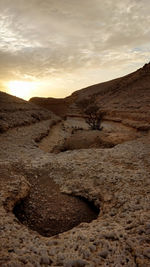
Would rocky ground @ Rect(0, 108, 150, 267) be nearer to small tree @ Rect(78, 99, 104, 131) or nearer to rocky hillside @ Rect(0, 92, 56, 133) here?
rocky hillside @ Rect(0, 92, 56, 133)

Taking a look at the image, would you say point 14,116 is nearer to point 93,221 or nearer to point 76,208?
point 76,208

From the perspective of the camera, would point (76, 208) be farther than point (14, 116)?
No

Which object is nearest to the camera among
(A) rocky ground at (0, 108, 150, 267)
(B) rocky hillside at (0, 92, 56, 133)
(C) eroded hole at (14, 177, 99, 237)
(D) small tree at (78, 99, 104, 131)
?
(A) rocky ground at (0, 108, 150, 267)

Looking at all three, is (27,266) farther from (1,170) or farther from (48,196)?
(1,170)

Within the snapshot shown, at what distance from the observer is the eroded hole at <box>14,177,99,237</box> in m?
3.92

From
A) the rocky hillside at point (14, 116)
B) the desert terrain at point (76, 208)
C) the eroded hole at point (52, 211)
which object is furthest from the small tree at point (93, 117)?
the eroded hole at point (52, 211)

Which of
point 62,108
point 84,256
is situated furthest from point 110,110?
point 62,108

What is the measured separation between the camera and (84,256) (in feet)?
9.20

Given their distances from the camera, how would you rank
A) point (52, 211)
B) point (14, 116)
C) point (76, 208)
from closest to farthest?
point (52, 211)
point (76, 208)
point (14, 116)

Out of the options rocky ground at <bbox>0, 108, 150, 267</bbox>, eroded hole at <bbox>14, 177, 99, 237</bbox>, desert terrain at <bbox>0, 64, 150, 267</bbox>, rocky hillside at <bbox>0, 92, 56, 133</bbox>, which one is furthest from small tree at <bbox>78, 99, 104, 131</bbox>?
eroded hole at <bbox>14, 177, 99, 237</bbox>

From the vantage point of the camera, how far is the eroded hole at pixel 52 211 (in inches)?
154

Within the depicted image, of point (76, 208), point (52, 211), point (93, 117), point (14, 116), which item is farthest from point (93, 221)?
point (93, 117)

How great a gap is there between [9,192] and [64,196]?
1435mm

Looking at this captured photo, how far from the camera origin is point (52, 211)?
436 centimetres
